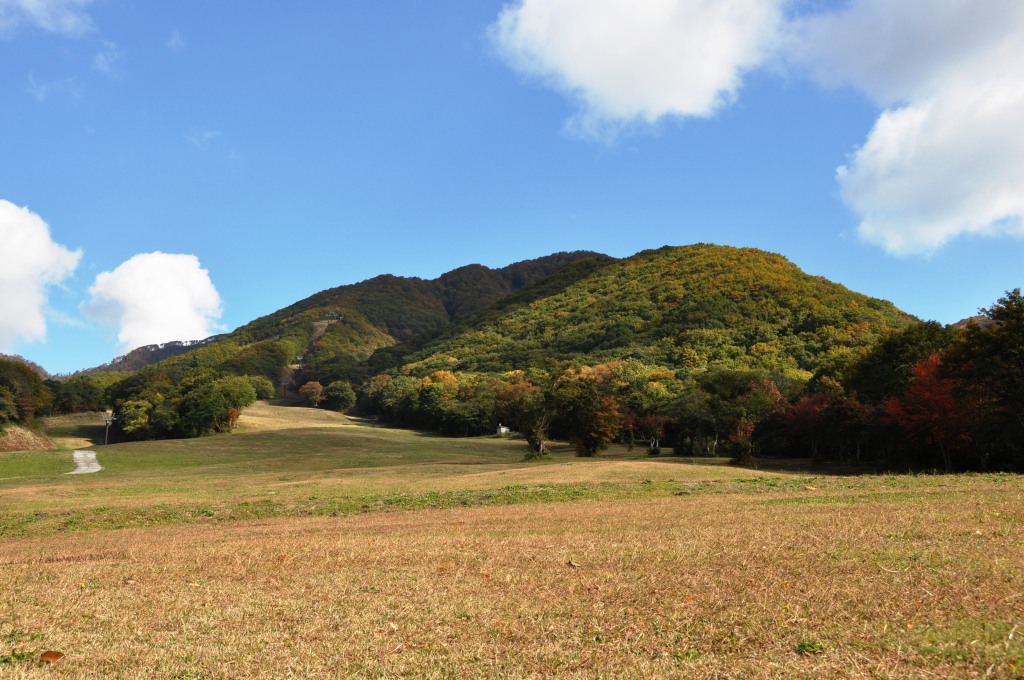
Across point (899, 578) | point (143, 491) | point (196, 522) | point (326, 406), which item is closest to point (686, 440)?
point (143, 491)

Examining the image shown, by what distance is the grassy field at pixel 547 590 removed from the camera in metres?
9.03

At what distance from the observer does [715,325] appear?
5901 inches

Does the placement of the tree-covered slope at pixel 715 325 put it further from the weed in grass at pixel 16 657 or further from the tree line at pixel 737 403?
the weed in grass at pixel 16 657

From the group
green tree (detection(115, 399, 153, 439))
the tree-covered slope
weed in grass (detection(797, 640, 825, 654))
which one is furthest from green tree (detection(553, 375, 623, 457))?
green tree (detection(115, 399, 153, 439))

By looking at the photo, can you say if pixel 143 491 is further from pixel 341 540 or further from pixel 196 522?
pixel 341 540

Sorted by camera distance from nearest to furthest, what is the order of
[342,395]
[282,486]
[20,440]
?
[282,486], [20,440], [342,395]

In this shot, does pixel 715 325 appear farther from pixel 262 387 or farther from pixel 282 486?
pixel 282 486

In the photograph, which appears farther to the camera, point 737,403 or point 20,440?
point 20,440

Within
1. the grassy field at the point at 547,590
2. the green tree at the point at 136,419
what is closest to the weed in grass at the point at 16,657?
the grassy field at the point at 547,590

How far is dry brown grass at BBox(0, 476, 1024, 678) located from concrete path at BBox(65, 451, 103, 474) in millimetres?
53836

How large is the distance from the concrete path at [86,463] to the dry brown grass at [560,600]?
53836 millimetres

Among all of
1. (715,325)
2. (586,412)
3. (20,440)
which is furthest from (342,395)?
(586,412)

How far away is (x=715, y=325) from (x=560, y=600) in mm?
145043

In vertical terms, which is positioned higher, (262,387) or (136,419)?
(262,387)
